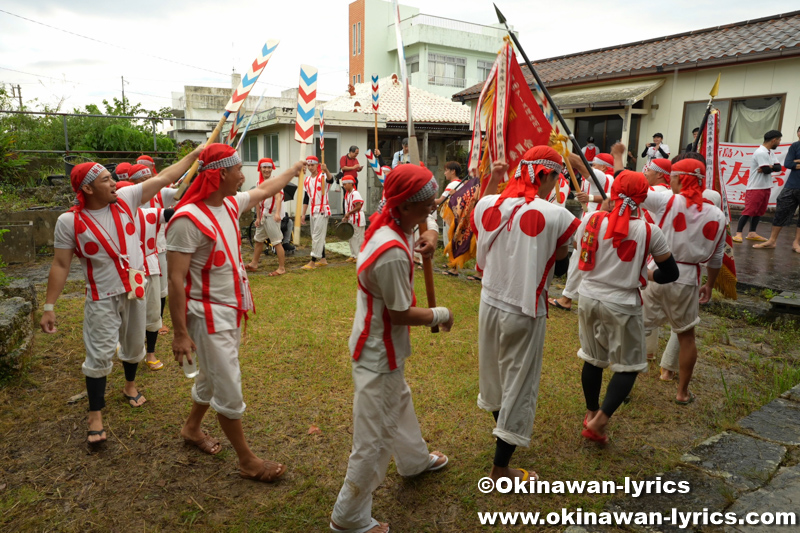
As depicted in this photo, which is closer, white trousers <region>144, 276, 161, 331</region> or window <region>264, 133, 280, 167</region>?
white trousers <region>144, 276, 161, 331</region>

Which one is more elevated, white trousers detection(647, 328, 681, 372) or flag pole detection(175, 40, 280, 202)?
flag pole detection(175, 40, 280, 202)

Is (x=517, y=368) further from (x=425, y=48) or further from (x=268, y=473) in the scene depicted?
(x=425, y=48)

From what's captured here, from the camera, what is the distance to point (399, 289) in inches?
94.3

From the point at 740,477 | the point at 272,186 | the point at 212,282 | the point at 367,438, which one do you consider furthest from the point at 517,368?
the point at 272,186

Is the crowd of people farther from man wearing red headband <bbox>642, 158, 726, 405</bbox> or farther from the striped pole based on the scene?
the striped pole

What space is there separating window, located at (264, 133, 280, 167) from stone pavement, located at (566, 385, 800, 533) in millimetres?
14064

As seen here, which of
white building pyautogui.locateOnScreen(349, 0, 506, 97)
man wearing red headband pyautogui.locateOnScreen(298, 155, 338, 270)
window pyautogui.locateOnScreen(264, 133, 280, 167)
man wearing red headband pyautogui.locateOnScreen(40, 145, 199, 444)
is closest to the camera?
man wearing red headband pyautogui.locateOnScreen(40, 145, 199, 444)

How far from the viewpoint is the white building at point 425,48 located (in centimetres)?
3145

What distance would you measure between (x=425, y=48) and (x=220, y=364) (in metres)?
31.7

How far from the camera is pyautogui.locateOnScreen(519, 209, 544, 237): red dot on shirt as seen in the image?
2932 mm

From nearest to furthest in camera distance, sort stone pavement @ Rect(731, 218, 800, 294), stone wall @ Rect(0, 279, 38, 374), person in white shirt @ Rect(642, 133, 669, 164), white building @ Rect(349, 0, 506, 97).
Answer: stone wall @ Rect(0, 279, 38, 374) < stone pavement @ Rect(731, 218, 800, 294) < person in white shirt @ Rect(642, 133, 669, 164) < white building @ Rect(349, 0, 506, 97)

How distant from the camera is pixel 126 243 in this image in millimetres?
3801

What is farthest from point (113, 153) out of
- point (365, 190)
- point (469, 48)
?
point (469, 48)

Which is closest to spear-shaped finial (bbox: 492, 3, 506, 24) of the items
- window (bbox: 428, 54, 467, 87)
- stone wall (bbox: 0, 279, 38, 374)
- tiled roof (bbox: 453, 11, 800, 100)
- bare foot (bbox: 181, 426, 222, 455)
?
bare foot (bbox: 181, 426, 222, 455)
